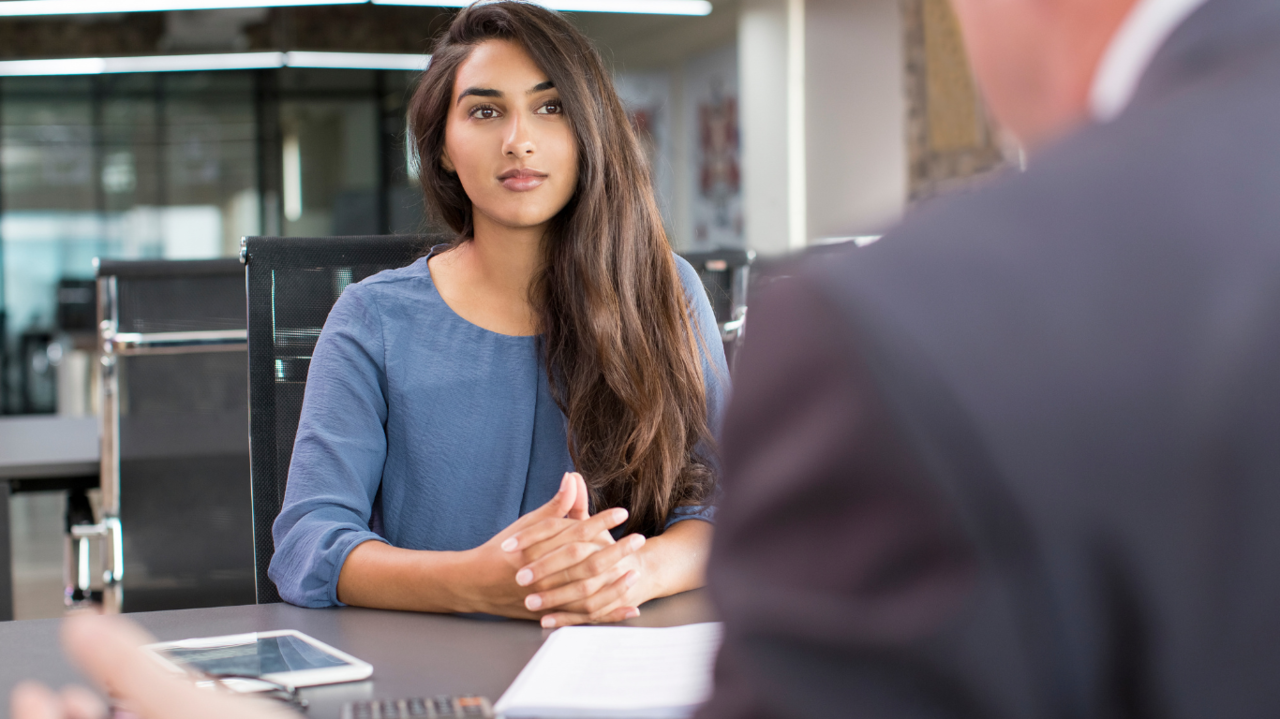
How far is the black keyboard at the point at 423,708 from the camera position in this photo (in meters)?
0.70

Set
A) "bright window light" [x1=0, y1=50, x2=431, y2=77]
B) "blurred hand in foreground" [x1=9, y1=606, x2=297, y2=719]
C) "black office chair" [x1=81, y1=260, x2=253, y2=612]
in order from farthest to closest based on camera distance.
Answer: "bright window light" [x1=0, y1=50, x2=431, y2=77] → "black office chair" [x1=81, y1=260, x2=253, y2=612] → "blurred hand in foreground" [x1=9, y1=606, x2=297, y2=719]

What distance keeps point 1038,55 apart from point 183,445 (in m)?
2.33

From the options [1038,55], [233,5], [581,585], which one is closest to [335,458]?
[581,585]

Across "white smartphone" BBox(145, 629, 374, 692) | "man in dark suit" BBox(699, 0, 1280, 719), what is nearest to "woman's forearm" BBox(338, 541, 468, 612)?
"white smartphone" BBox(145, 629, 374, 692)

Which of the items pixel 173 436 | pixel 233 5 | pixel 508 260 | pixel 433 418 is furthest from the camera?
pixel 233 5

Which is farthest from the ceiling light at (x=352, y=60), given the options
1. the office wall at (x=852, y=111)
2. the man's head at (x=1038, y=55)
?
the man's head at (x=1038, y=55)

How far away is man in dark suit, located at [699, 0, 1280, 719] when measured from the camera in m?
0.27

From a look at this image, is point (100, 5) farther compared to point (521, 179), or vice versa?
point (100, 5)

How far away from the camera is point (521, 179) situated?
135cm

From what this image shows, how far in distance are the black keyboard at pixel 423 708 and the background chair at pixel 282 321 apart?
667 millimetres

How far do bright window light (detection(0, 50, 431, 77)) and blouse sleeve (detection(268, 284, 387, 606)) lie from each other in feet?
22.5

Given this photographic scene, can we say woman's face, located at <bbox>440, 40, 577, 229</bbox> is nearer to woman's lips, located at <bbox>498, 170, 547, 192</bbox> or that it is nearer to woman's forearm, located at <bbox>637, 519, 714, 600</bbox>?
woman's lips, located at <bbox>498, 170, 547, 192</bbox>

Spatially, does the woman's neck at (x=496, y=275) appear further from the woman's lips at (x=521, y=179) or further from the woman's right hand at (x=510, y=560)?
the woman's right hand at (x=510, y=560)

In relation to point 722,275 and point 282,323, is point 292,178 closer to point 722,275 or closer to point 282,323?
point 722,275
